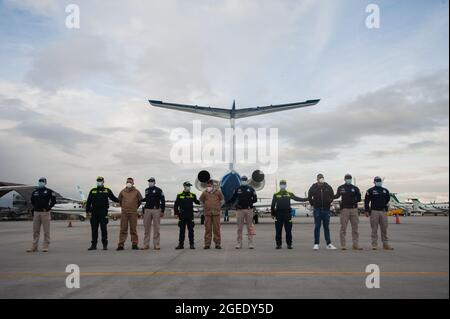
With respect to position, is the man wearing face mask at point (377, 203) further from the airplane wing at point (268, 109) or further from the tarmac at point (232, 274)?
the airplane wing at point (268, 109)

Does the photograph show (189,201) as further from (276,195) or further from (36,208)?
(36,208)

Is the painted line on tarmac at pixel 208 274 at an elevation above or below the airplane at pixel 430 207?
above

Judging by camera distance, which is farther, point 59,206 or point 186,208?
point 59,206

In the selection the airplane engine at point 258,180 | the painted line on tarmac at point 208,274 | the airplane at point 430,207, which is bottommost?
the airplane at point 430,207

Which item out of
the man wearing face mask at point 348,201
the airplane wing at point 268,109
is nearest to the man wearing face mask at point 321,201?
the man wearing face mask at point 348,201

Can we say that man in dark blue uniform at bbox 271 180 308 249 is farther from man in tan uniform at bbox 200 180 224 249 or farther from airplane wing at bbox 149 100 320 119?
airplane wing at bbox 149 100 320 119

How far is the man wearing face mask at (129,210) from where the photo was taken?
11.4m

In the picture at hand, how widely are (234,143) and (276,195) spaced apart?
11128 mm

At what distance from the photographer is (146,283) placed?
6.06m

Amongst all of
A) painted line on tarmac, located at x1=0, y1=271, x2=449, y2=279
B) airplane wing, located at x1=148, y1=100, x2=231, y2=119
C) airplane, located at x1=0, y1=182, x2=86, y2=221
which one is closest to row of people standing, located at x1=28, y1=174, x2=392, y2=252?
painted line on tarmac, located at x1=0, y1=271, x2=449, y2=279

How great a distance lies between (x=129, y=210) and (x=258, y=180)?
13.7 meters

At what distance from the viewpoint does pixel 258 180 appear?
24.4m

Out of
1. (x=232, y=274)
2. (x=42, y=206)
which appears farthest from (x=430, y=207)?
(x=232, y=274)

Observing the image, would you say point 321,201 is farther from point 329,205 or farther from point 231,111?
point 231,111
